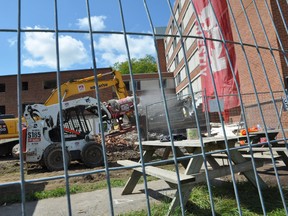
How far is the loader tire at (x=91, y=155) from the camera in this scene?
1052 centimetres

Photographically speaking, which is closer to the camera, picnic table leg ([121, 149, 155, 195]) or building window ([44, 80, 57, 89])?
picnic table leg ([121, 149, 155, 195])

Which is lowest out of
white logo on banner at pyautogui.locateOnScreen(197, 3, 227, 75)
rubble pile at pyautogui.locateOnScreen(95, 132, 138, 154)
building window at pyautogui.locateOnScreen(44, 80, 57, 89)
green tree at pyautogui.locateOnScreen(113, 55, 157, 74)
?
rubble pile at pyautogui.locateOnScreen(95, 132, 138, 154)

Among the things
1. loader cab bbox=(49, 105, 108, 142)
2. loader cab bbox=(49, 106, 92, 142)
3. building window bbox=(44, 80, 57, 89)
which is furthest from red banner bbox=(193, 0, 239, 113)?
building window bbox=(44, 80, 57, 89)

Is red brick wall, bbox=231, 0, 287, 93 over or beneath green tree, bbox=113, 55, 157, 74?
beneath

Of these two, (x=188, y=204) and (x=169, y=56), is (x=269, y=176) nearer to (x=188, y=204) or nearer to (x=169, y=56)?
(x=188, y=204)

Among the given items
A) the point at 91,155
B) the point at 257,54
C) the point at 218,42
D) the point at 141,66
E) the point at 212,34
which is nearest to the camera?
the point at 212,34

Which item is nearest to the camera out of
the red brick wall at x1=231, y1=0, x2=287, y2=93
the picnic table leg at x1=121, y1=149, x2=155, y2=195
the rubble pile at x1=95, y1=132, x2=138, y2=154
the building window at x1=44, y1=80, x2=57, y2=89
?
the picnic table leg at x1=121, y1=149, x2=155, y2=195

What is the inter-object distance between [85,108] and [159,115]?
15.2 ft

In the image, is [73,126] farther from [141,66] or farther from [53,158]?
[141,66]

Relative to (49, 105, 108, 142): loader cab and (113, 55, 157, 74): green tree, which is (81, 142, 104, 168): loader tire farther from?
(113, 55, 157, 74): green tree

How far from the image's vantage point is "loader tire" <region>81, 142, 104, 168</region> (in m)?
10.5

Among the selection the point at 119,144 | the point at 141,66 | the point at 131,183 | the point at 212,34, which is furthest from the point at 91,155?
the point at 141,66

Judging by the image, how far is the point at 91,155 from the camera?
1063 cm

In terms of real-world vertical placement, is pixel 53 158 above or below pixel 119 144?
below
